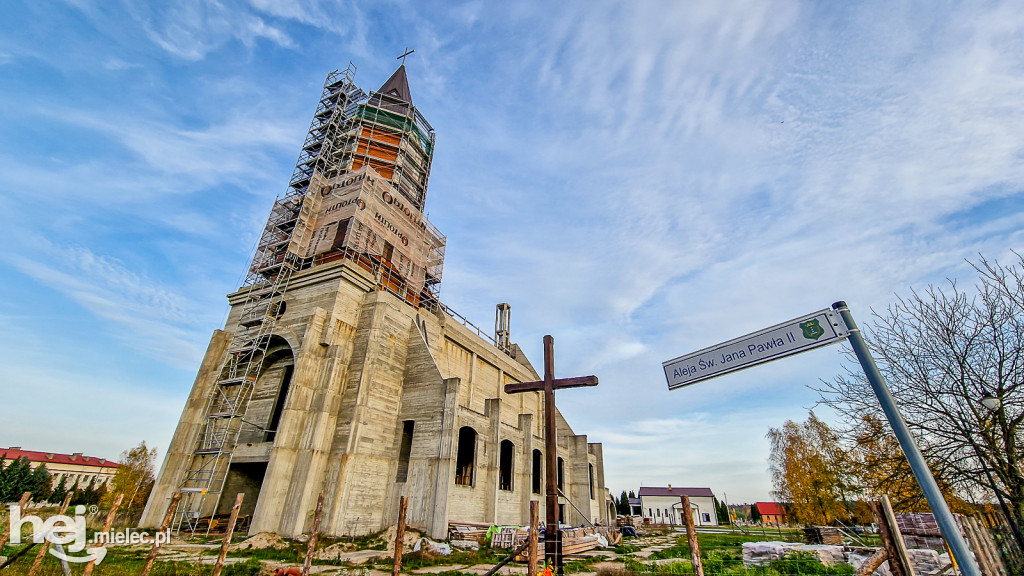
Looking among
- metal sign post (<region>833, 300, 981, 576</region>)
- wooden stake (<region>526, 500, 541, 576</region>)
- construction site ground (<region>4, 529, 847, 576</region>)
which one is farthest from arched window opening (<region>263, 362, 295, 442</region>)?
metal sign post (<region>833, 300, 981, 576</region>)

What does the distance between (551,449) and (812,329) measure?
5571mm

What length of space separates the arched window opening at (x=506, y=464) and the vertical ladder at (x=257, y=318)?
47.5ft

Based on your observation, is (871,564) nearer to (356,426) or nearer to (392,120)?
(356,426)

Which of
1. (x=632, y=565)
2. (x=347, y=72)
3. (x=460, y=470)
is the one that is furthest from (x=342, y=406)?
(x=347, y=72)

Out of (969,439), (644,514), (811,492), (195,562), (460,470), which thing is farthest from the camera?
(644,514)

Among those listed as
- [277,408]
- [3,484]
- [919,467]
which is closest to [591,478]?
[277,408]

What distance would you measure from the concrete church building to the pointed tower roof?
12.5 meters

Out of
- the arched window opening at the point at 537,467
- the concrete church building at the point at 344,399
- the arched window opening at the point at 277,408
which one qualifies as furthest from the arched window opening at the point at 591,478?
the arched window opening at the point at 277,408

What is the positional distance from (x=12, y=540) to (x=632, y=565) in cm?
1971

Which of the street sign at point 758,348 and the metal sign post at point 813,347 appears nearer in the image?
the metal sign post at point 813,347

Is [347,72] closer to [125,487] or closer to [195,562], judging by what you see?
[195,562]

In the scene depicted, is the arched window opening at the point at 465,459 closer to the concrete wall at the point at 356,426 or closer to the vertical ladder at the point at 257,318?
the concrete wall at the point at 356,426

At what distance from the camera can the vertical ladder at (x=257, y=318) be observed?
20328 mm

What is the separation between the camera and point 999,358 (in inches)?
333
